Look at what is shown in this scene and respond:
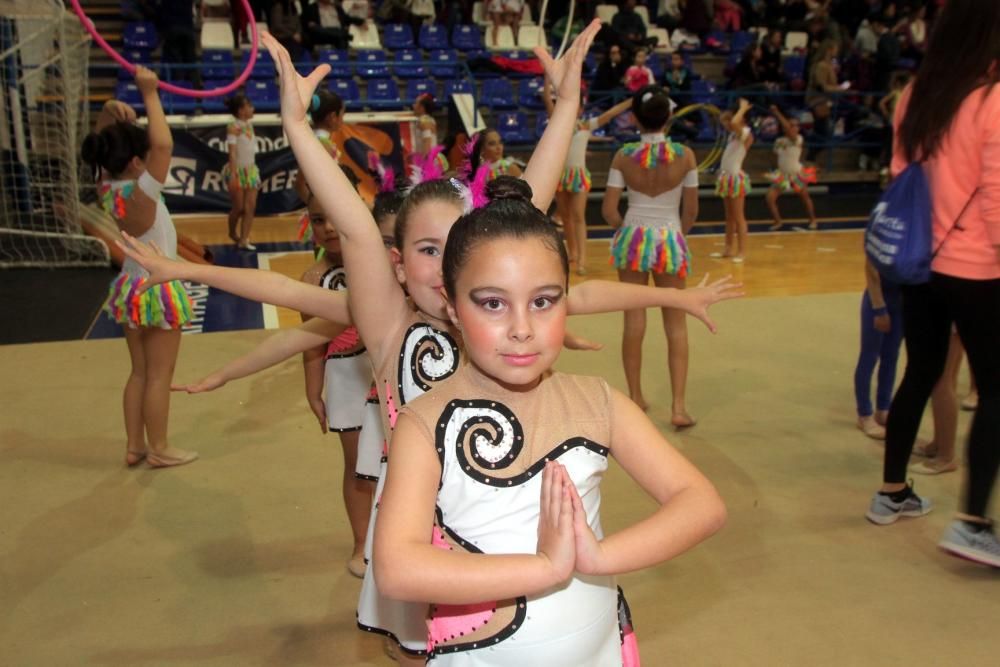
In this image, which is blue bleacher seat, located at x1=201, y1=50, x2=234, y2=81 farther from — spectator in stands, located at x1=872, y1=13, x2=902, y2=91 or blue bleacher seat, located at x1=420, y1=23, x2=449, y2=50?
spectator in stands, located at x1=872, y1=13, x2=902, y2=91

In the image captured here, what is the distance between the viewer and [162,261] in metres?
2.09

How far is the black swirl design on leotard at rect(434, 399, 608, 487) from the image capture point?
4.54ft

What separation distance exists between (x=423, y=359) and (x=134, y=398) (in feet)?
8.24

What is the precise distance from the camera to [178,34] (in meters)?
11.6

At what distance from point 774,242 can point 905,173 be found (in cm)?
710

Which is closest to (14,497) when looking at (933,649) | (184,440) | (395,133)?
(184,440)

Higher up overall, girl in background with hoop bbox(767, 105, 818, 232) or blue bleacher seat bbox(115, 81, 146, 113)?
blue bleacher seat bbox(115, 81, 146, 113)

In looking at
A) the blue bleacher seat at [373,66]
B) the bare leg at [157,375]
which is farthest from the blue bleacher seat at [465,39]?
the bare leg at [157,375]

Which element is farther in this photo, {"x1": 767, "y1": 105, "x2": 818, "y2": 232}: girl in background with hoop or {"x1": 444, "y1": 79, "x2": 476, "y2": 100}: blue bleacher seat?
{"x1": 444, "y1": 79, "x2": 476, "y2": 100}: blue bleacher seat

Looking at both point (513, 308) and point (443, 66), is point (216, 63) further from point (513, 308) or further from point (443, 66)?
point (513, 308)

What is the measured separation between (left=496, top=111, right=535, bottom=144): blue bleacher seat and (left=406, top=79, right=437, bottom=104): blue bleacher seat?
3.33 ft

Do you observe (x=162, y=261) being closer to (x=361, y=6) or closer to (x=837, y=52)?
(x=361, y=6)

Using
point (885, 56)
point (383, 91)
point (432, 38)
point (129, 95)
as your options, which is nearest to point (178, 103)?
point (129, 95)

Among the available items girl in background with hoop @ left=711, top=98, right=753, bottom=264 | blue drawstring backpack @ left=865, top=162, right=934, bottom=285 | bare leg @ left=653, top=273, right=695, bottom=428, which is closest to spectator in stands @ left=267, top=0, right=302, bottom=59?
girl in background with hoop @ left=711, top=98, right=753, bottom=264
